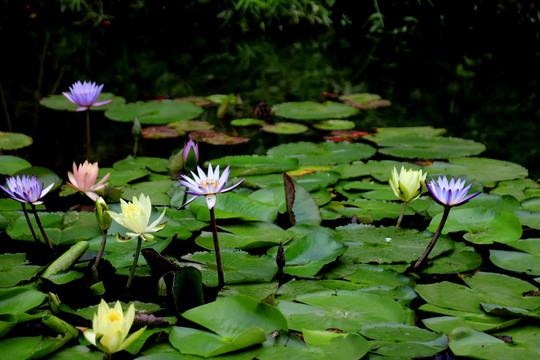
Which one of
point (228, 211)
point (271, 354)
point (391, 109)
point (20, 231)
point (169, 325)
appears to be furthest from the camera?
point (391, 109)

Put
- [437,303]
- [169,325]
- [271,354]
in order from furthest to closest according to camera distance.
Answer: [437,303] → [169,325] → [271,354]

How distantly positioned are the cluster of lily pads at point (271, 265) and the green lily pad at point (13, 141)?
291mm

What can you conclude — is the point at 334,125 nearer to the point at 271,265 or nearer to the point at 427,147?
the point at 427,147

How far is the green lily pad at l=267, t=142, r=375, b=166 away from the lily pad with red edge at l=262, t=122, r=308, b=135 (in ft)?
0.98

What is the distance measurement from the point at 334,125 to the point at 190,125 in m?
0.82

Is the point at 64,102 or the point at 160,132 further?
the point at 64,102

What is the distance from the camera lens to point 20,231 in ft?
5.53

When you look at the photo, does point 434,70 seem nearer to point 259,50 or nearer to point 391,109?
point 391,109

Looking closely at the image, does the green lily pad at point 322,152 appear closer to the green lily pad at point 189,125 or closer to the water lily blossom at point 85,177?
the green lily pad at point 189,125

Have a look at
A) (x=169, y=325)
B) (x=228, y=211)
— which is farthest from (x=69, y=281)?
(x=228, y=211)

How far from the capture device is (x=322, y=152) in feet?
8.63

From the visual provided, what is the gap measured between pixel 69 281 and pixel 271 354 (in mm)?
593

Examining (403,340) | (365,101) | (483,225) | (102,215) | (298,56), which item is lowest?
(403,340)

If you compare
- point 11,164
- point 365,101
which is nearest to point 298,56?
point 365,101
